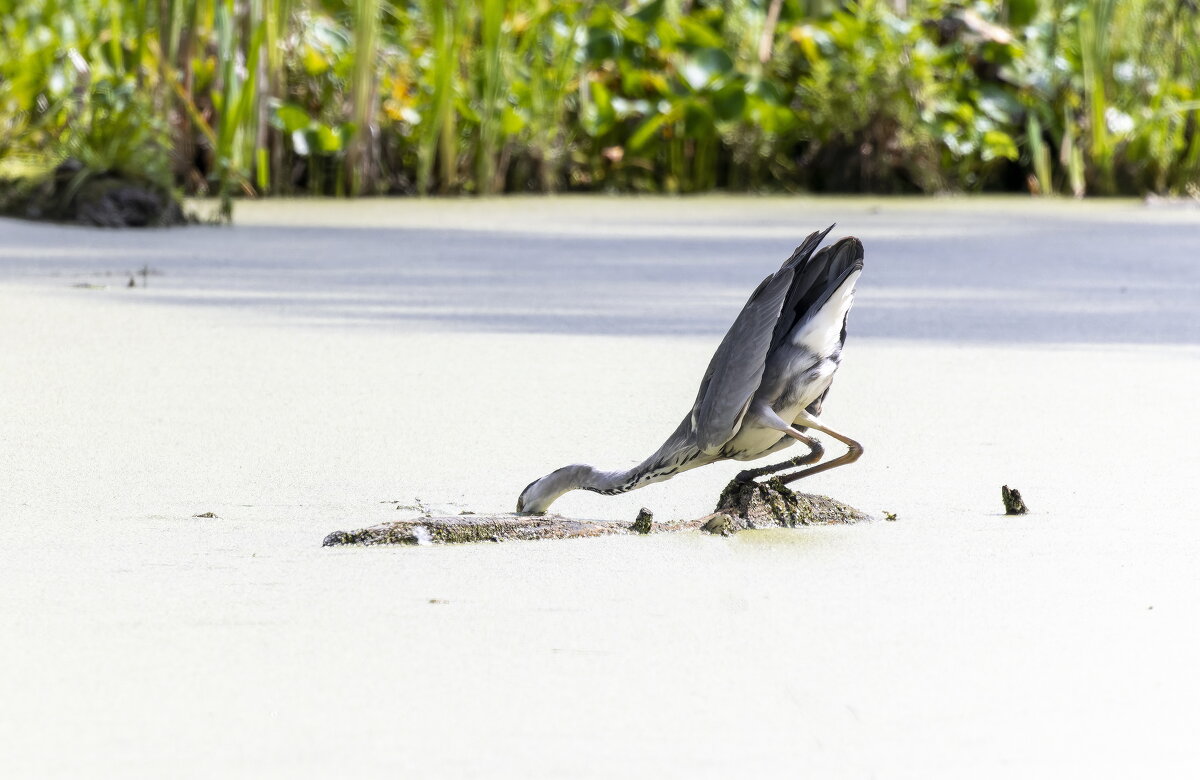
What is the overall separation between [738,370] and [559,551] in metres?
0.29

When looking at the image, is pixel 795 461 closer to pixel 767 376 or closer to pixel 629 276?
pixel 767 376

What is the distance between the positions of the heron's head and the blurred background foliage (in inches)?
182

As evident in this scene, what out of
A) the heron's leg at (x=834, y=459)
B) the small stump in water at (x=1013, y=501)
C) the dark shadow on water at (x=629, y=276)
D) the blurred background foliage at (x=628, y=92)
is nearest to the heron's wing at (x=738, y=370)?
the heron's leg at (x=834, y=459)

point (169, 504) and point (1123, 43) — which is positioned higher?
point (1123, 43)

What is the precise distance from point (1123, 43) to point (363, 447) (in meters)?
6.41

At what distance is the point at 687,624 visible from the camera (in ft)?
5.88

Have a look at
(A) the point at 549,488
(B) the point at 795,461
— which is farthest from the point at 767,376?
(A) the point at 549,488

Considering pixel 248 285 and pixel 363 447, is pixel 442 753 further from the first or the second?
pixel 248 285

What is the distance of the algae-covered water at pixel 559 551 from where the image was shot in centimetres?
146

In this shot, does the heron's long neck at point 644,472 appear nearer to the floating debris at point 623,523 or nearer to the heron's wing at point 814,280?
the floating debris at point 623,523

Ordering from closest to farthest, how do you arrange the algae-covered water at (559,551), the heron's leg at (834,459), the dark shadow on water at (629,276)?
1. the algae-covered water at (559,551)
2. the heron's leg at (834,459)
3. the dark shadow on water at (629,276)

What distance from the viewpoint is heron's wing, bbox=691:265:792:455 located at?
212cm

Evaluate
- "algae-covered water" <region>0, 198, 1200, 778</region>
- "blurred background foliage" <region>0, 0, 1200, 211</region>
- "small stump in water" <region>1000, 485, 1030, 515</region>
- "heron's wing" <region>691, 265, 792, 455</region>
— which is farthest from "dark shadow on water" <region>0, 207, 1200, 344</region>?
"heron's wing" <region>691, 265, 792, 455</region>

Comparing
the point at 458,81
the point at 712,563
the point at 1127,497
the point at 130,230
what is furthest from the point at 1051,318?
the point at 458,81
